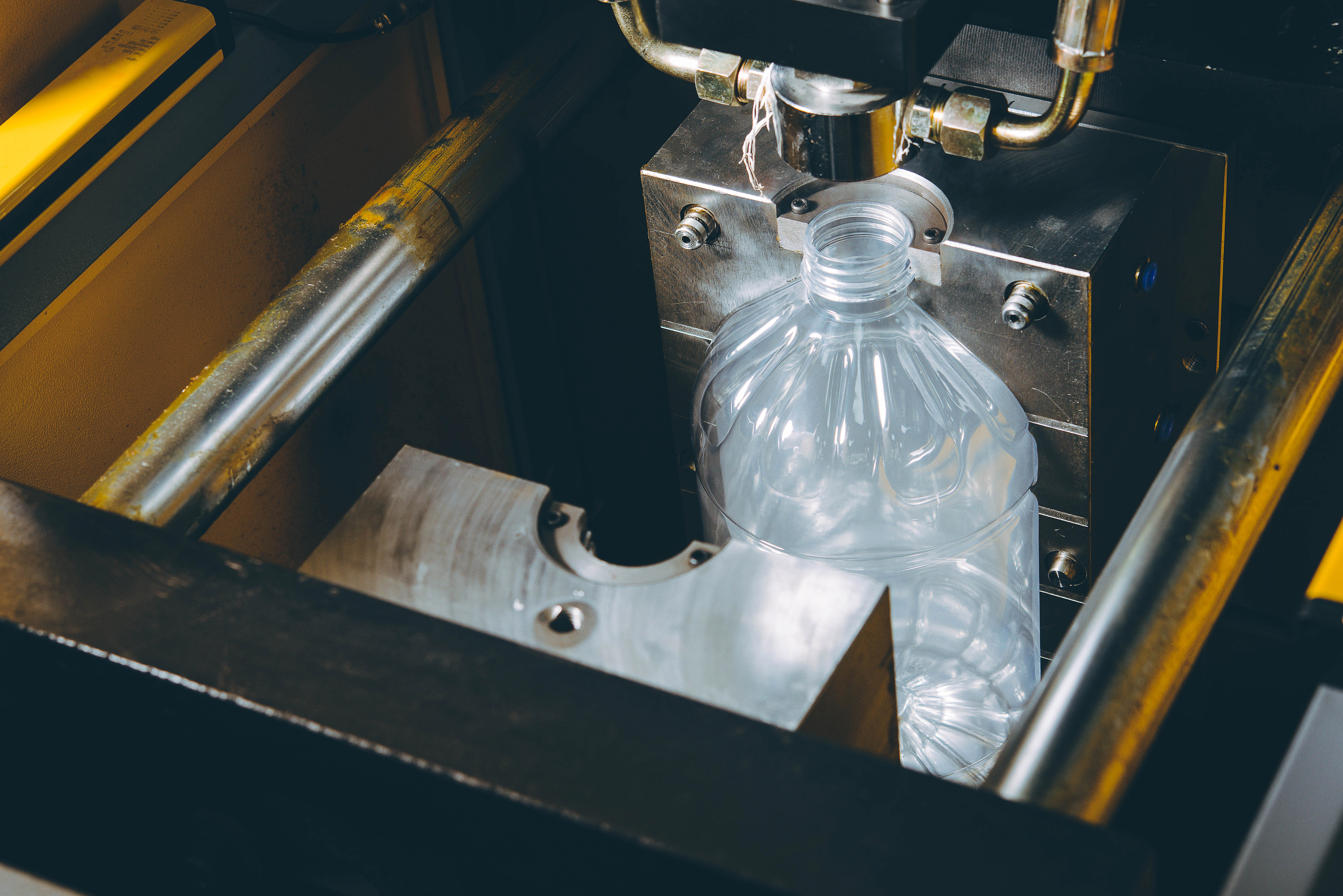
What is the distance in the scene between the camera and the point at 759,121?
3.16ft

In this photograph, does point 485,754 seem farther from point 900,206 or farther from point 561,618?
point 900,206

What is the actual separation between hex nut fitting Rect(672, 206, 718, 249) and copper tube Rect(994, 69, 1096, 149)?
0.23m

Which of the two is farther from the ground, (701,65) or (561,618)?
(701,65)

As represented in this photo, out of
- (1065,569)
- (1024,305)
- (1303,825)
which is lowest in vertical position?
(1065,569)

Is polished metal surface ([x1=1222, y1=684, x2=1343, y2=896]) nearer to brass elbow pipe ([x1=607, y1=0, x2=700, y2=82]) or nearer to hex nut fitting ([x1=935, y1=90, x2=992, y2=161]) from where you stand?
hex nut fitting ([x1=935, y1=90, x2=992, y2=161])

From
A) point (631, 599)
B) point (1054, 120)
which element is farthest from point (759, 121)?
point (631, 599)

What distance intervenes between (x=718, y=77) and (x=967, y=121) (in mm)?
163

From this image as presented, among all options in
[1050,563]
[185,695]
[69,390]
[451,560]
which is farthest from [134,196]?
[1050,563]

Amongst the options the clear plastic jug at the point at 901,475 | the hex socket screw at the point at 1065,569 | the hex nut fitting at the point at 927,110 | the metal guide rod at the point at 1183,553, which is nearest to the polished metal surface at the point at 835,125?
the hex nut fitting at the point at 927,110

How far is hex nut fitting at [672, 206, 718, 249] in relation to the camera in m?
1.02

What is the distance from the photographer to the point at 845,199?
1009mm

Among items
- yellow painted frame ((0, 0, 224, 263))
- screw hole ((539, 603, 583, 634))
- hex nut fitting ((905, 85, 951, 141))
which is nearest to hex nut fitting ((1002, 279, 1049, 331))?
hex nut fitting ((905, 85, 951, 141))

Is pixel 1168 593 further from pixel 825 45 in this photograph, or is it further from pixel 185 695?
pixel 185 695

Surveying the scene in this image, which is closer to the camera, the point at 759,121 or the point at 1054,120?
the point at 1054,120
